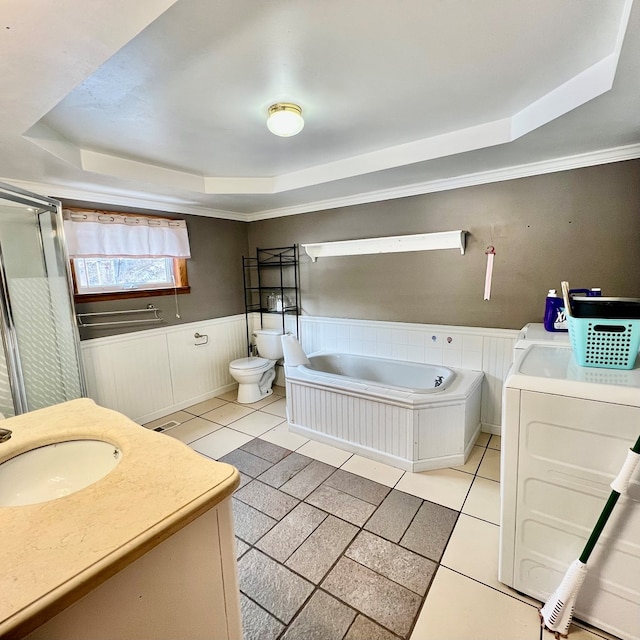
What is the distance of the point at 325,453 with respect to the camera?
269 centimetres

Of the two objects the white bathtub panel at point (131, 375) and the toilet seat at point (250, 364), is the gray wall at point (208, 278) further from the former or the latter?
the toilet seat at point (250, 364)

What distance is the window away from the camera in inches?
110

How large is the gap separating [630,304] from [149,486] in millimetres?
1793

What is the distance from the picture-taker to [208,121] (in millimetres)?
1918

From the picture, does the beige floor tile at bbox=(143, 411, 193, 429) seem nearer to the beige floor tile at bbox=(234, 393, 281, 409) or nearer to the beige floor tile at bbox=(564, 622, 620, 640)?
the beige floor tile at bbox=(234, 393, 281, 409)

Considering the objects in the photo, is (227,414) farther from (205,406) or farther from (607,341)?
(607,341)

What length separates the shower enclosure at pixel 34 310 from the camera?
1.98m

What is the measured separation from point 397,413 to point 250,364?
181 cm


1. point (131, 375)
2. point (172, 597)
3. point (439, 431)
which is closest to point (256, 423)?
point (131, 375)

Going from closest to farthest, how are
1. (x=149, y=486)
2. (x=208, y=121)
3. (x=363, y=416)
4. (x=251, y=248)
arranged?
(x=149, y=486)
(x=208, y=121)
(x=363, y=416)
(x=251, y=248)

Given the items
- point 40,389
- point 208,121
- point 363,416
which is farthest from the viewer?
point 363,416

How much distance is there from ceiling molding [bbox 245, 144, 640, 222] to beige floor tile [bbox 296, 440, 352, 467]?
2.27 m

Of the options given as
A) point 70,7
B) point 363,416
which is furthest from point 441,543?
point 70,7

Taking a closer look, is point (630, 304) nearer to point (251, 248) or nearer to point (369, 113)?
point (369, 113)
